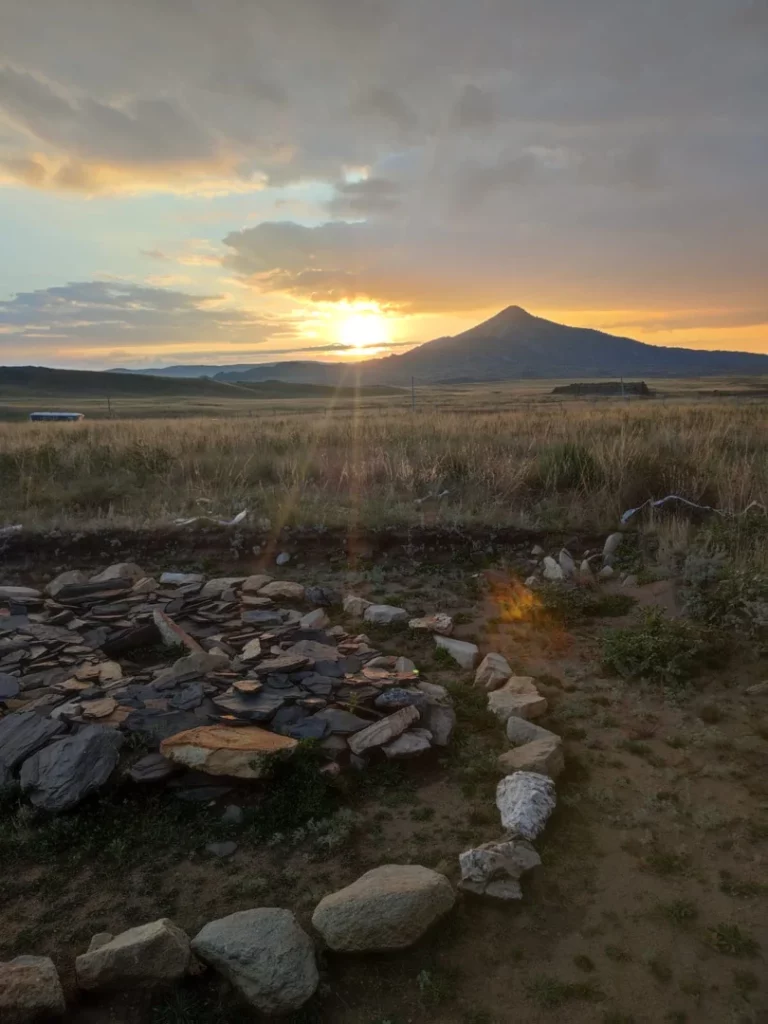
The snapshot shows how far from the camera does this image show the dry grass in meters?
8.57

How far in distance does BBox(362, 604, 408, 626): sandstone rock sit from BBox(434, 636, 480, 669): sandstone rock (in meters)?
0.57

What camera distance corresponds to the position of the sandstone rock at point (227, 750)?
12.1 ft

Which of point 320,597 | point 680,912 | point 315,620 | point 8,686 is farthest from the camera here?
point 320,597

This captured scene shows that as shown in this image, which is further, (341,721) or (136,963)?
(341,721)

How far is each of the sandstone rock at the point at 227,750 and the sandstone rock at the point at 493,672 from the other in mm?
1622

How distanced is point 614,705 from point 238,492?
6.74 m

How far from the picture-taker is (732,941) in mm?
2691

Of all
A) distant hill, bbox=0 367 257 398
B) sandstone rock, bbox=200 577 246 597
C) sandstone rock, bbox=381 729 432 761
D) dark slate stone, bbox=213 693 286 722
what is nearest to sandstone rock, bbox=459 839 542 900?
sandstone rock, bbox=381 729 432 761

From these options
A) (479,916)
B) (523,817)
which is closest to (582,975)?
(479,916)

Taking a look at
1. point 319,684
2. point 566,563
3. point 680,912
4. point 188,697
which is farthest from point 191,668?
point 566,563

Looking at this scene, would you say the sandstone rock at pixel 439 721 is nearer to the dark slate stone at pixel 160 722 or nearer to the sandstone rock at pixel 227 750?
the sandstone rock at pixel 227 750

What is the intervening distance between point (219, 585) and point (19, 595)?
78.4 inches

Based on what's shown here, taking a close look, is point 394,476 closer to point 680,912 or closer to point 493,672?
point 493,672

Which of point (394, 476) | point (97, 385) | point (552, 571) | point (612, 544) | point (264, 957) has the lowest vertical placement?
point (264, 957)
